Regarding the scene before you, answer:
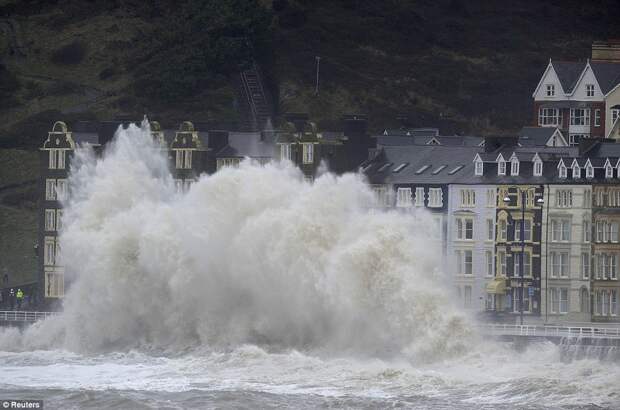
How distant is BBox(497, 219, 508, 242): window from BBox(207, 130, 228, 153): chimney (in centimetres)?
1583

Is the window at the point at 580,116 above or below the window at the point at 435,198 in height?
above

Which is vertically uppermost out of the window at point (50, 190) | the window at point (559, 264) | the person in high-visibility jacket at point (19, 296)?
the window at point (50, 190)

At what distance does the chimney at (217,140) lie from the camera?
107 meters

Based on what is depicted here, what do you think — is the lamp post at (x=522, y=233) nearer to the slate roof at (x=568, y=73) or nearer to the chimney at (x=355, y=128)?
the chimney at (x=355, y=128)

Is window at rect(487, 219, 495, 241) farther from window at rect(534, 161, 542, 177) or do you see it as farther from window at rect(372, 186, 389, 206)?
window at rect(372, 186, 389, 206)

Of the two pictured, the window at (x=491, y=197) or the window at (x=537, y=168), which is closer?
the window at (x=537, y=168)

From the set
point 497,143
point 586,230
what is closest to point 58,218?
point 497,143

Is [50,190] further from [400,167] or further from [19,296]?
[400,167]

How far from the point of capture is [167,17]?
161500mm

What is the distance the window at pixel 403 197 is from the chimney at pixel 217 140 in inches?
415

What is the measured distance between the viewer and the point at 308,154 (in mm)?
104000

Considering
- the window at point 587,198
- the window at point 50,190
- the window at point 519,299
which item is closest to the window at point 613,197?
the window at point 587,198

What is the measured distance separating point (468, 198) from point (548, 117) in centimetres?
2348

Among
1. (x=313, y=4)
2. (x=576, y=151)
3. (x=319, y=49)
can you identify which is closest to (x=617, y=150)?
(x=576, y=151)
